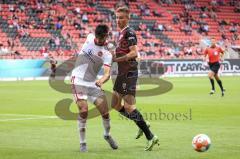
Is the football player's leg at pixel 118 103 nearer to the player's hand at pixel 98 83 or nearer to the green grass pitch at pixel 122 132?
the green grass pitch at pixel 122 132

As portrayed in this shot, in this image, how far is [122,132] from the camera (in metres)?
14.3

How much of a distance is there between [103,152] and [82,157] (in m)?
0.80

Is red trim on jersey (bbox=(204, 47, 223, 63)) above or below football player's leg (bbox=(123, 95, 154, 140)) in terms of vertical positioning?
below

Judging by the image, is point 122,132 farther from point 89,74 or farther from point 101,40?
point 101,40

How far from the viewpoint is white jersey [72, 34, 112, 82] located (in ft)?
37.1

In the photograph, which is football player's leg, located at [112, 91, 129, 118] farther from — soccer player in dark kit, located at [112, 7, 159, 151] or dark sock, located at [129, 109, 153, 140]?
Result: dark sock, located at [129, 109, 153, 140]

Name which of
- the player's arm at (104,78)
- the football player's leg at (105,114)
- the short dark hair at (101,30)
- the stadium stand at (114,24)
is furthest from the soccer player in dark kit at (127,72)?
the stadium stand at (114,24)

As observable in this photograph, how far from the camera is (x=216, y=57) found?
30.0 m

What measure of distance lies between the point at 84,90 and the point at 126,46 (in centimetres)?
143

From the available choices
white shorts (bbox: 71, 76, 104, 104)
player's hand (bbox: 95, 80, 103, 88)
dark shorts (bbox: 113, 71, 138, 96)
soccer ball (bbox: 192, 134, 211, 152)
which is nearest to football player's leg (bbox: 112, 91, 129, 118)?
dark shorts (bbox: 113, 71, 138, 96)

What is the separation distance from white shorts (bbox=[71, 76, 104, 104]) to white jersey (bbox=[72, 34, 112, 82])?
7cm

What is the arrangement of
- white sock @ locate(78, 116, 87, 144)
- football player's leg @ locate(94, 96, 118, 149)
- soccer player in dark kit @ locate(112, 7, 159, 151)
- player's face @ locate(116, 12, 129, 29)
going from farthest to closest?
1. player's face @ locate(116, 12, 129, 29)
2. soccer player in dark kit @ locate(112, 7, 159, 151)
3. football player's leg @ locate(94, 96, 118, 149)
4. white sock @ locate(78, 116, 87, 144)

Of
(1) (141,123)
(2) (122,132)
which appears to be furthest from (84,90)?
→ (2) (122,132)

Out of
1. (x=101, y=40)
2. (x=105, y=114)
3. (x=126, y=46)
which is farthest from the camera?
(x=126, y=46)
